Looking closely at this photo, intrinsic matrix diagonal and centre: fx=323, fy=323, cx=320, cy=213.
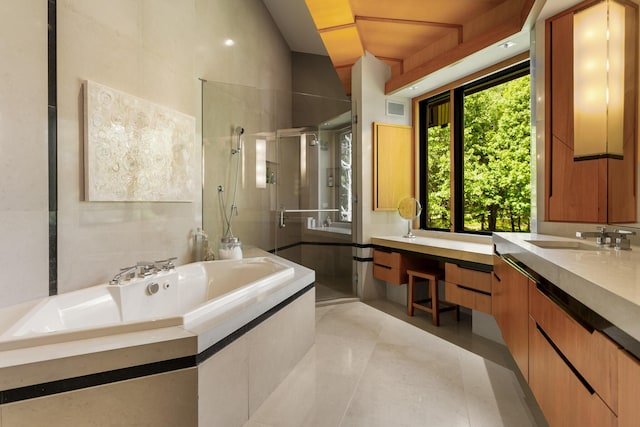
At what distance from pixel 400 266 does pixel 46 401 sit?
9.15 feet

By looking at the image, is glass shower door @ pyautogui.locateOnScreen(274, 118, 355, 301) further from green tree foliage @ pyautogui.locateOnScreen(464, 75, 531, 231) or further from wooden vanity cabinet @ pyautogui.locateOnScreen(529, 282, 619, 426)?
wooden vanity cabinet @ pyautogui.locateOnScreen(529, 282, 619, 426)

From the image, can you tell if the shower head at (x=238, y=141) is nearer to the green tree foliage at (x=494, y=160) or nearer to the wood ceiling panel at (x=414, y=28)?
the wood ceiling panel at (x=414, y=28)

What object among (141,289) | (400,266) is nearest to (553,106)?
(400,266)

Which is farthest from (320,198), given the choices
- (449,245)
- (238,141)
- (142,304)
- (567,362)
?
(567,362)

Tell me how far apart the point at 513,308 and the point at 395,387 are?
2.60ft

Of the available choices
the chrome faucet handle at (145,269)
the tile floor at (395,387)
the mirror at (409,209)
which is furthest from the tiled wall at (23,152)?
the mirror at (409,209)

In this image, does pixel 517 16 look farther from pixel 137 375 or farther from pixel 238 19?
pixel 137 375

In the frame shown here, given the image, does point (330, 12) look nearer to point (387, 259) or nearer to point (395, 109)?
point (395, 109)

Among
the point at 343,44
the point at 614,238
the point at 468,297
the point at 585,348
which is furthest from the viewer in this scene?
the point at 343,44

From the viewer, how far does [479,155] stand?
316 centimetres

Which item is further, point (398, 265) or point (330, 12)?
point (398, 265)

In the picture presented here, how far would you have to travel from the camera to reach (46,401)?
1.00 metres

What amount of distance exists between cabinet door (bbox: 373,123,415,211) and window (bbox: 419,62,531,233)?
7.3 inches

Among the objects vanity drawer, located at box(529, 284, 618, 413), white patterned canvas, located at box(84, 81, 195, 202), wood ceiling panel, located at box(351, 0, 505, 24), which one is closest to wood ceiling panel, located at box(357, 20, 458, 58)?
wood ceiling panel, located at box(351, 0, 505, 24)
